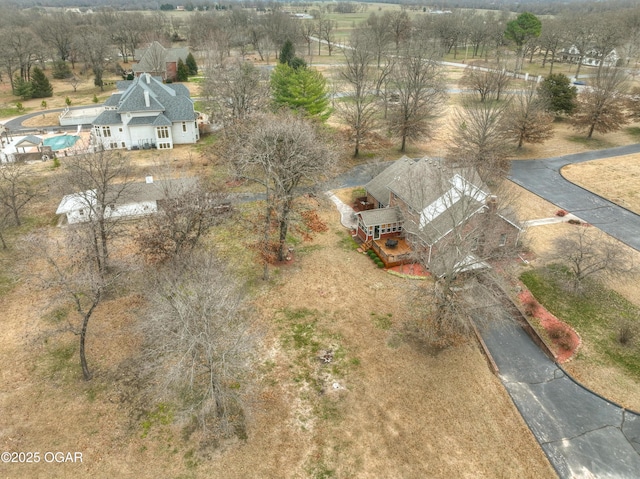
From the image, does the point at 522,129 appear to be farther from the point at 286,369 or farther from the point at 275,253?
the point at 286,369

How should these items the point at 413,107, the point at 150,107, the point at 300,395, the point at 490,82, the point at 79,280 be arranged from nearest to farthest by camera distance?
the point at 79,280 < the point at 300,395 < the point at 413,107 < the point at 150,107 < the point at 490,82

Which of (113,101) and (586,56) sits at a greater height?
(586,56)

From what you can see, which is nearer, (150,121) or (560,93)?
(150,121)

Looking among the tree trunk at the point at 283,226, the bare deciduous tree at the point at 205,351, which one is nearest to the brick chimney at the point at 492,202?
the tree trunk at the point at 283,226

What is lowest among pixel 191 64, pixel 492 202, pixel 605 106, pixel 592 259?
pixel 592 259

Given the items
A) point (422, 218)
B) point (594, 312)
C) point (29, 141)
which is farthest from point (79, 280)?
point (29, 141)

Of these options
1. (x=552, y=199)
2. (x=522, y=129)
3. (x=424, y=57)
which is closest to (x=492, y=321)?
(x=552, y=199)

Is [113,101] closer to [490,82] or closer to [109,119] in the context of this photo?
[109,119]

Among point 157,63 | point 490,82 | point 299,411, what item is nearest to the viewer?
point 299,411
